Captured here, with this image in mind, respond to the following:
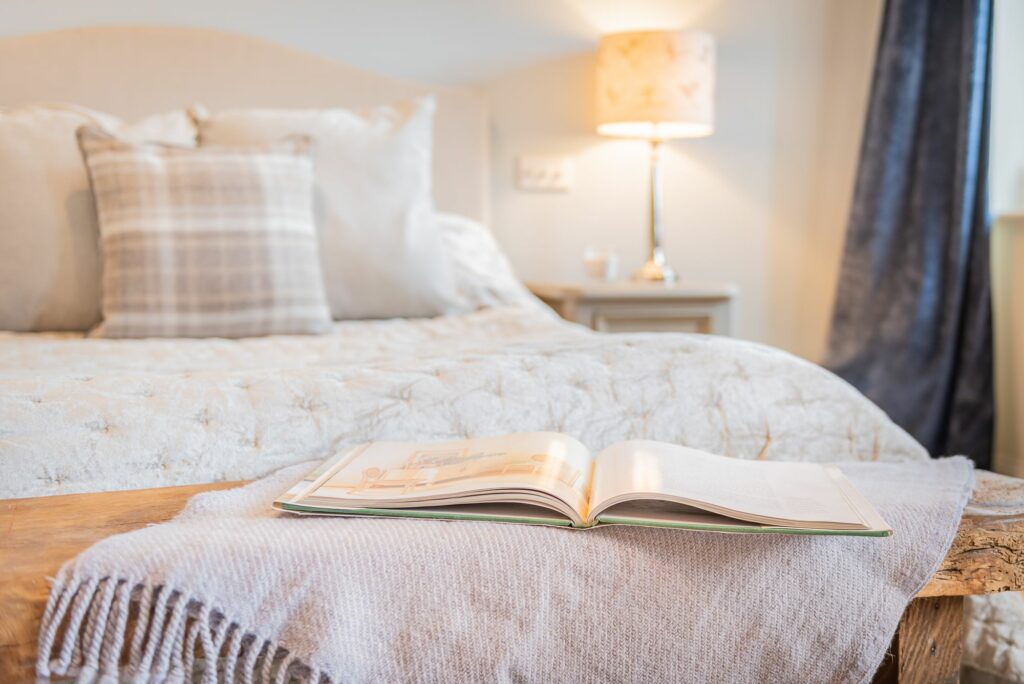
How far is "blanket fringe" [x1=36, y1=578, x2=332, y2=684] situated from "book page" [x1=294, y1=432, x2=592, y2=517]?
17 cm

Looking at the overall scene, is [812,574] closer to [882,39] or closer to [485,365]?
[485,365]

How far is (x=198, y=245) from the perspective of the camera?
173 cm

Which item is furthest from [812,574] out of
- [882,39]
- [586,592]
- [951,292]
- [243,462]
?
[882,39]

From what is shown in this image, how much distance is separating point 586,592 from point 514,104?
2168 millimetres

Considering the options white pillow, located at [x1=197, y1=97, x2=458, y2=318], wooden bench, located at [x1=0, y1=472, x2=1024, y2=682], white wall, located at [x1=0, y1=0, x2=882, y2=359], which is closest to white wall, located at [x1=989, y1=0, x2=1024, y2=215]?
white wall, located at [x1=0, y1=0, x2=882, y2=359]

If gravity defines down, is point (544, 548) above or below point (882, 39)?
below

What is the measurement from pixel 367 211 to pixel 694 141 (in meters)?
1.34

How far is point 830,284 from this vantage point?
305cm

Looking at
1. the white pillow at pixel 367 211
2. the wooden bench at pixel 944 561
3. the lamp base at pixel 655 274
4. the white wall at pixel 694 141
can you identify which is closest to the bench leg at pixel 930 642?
the wooden bench at pixel 944 561

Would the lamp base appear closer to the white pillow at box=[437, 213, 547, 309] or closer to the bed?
the white pillow at box=[437, 213, 547, 309]

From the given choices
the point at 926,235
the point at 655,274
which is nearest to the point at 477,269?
the point at 655,274

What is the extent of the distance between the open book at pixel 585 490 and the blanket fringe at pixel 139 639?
146 millimetres

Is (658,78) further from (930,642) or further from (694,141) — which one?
(930,642)

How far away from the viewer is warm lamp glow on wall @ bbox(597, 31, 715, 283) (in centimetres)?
251
